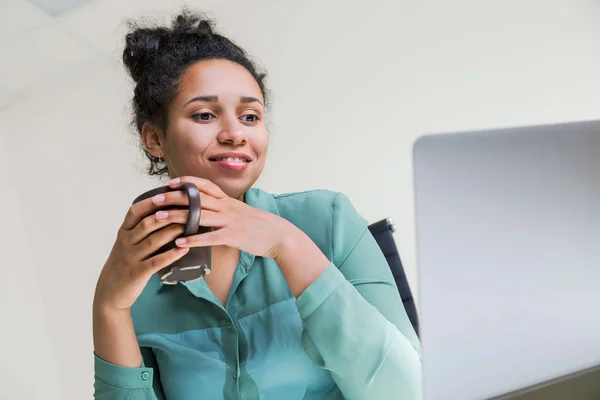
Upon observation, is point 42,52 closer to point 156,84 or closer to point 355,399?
point 156,84

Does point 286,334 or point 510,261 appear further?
point 286,334

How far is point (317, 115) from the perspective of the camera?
196 cm

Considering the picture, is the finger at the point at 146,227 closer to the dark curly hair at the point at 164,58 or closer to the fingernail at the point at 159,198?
the fingernail at the point at 159,198

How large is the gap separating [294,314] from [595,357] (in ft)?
1.57

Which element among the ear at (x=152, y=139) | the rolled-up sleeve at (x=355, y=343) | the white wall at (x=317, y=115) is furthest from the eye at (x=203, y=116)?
the white wall at (x=317, y=115)

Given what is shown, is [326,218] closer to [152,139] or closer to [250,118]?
[250,118]

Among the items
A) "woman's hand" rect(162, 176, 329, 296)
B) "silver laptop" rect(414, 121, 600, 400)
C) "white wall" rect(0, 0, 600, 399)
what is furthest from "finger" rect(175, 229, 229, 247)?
"white wall" rect(0, 0, 600, 399)

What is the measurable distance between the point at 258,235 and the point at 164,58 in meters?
0.42

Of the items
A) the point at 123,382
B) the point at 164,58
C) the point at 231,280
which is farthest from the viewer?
the point at 164,58

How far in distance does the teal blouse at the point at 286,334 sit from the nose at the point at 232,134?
10 centimetres

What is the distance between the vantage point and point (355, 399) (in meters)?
0.74

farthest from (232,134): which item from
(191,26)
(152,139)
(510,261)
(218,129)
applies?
(510,261)

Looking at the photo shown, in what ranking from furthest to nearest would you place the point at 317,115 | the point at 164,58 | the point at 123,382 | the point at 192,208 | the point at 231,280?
the point at 317,115 < the point at 164,58 < the point at 231,280 < the point at 123,382 < the point at 192,208

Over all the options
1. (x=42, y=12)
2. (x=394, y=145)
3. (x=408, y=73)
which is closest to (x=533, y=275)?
(x=394, y=145)
